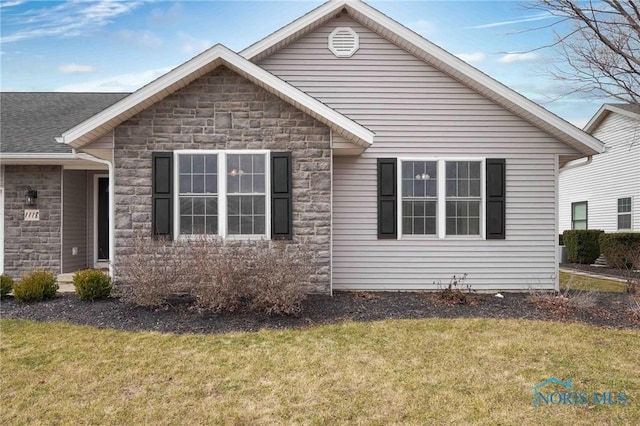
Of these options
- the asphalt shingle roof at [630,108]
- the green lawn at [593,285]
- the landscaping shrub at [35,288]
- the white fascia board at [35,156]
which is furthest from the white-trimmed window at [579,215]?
the landscaping shrub at [35,288]

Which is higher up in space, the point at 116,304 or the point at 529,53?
the point at 529,53

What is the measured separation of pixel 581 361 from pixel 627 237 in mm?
11494

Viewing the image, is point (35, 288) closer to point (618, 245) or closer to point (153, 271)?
point (153, 271)

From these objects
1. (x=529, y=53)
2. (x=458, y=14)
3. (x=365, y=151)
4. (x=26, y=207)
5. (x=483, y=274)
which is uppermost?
(x=458, y=14)

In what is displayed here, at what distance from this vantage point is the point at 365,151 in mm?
8680

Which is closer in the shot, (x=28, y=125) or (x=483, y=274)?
(x=483, y=274)

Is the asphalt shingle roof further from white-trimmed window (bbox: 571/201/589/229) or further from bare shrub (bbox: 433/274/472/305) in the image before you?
bare shrub (bbox: 433/274/472/305)

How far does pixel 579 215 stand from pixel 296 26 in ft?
50.8

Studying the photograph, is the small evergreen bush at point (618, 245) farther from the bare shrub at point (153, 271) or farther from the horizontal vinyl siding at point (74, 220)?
the horizontal vinyl siding at point (74, 220)

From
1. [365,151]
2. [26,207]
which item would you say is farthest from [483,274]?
[26,207]

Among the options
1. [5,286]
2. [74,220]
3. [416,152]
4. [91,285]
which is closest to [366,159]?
[416,152]

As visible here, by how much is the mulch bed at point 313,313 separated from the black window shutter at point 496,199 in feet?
4.61

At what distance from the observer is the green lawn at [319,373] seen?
3.88 meters

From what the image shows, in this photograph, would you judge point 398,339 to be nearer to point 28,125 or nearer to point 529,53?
point 529,53
